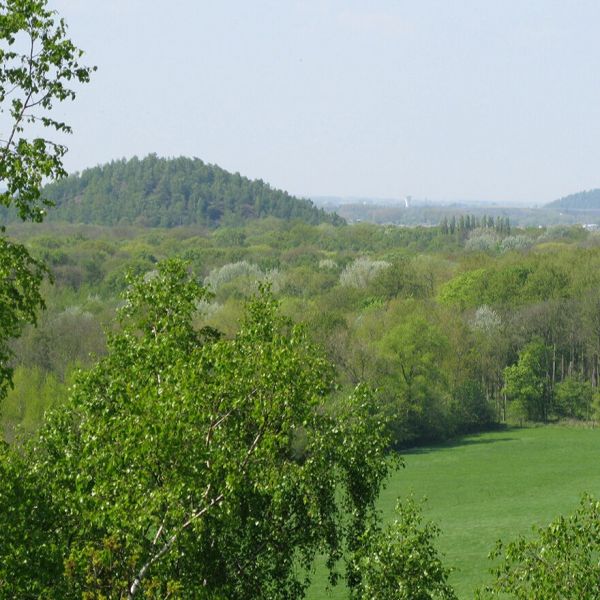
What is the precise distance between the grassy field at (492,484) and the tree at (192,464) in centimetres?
2122

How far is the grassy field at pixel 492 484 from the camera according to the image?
38844 millimetres

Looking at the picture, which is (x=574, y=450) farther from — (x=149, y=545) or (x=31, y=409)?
(x=149, y=545)

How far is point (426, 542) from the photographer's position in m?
11.5

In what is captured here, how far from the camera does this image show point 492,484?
50312 mm

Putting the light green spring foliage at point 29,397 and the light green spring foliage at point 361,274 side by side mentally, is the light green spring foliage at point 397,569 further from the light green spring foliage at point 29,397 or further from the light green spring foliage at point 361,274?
the light green spring foliage at point 361,274

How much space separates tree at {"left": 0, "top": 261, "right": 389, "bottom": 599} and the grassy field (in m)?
21.2

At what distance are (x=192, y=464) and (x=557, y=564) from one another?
3848 millimetres

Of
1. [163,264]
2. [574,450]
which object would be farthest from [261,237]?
[163,264]

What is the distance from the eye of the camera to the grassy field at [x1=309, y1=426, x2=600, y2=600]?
38844 mm

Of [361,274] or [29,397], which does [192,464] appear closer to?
[29,397]

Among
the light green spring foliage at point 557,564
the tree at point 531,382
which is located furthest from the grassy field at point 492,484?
the light green spring foliage at point 557,564

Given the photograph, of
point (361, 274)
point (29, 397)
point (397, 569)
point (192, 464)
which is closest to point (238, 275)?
point (361, 274)

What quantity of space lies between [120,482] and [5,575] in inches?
46.1

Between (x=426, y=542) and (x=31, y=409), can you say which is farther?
(x=31, y=409)
